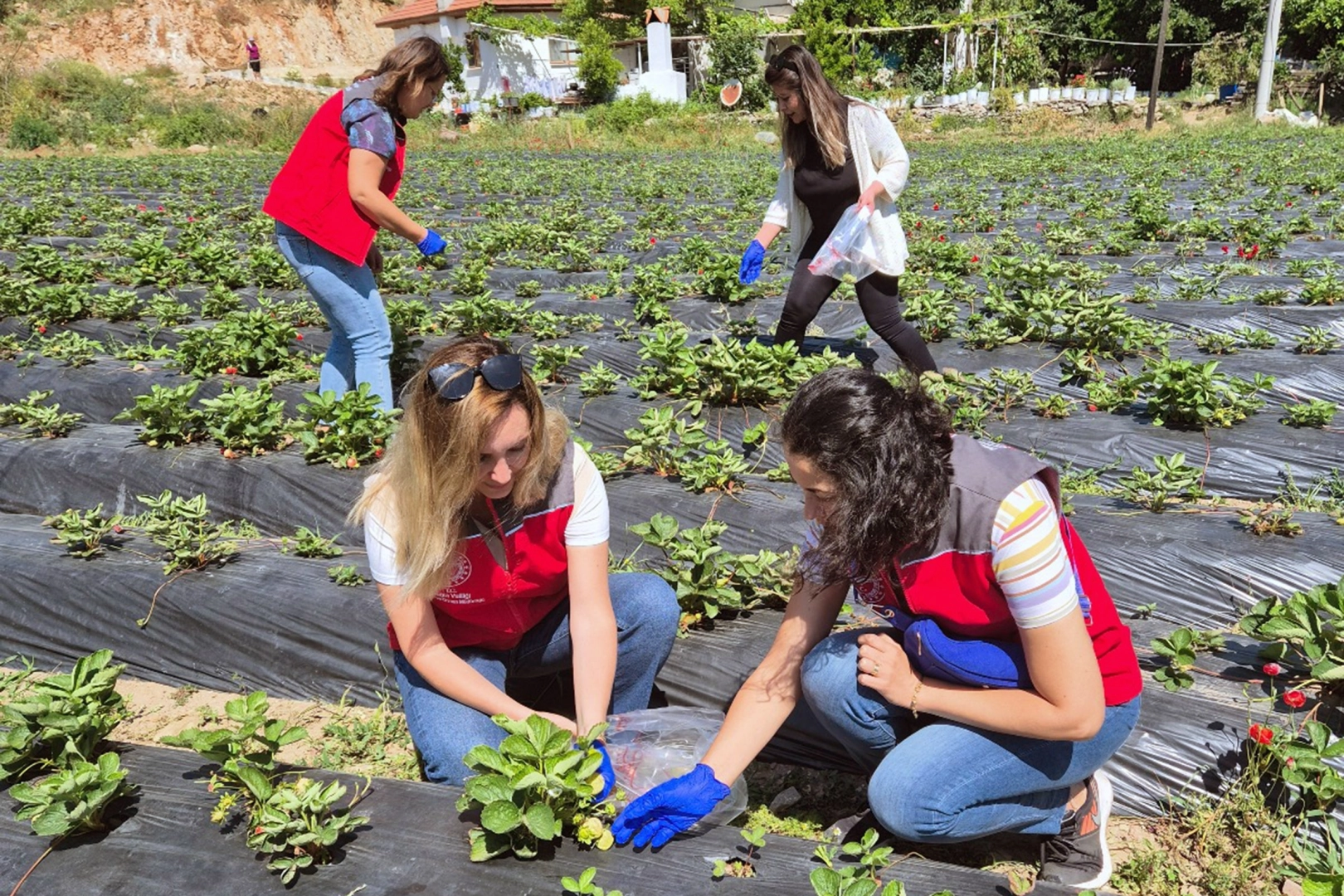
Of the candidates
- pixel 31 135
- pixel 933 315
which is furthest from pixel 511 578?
pixel 31 135

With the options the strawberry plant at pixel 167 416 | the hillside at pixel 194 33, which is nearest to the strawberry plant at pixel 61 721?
the strawberry plant at pixel 167 416

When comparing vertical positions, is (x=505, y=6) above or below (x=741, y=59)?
above

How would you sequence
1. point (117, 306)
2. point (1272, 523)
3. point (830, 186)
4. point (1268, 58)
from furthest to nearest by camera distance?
point (1268, 58), point (117, 306), point (830, 186), point (1272, 523)

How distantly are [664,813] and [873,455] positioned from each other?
30.5 inches

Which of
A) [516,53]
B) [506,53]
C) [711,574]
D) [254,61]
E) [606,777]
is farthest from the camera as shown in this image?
[254,61]

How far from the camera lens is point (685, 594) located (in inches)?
108

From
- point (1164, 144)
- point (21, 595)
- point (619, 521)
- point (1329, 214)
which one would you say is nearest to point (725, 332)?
point (619, 521)

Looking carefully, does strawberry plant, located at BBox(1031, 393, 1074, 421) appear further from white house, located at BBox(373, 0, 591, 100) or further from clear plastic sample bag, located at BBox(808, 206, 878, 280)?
white house, located at BBox(373, 0, 591, 100)

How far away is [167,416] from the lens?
3934 millimetres

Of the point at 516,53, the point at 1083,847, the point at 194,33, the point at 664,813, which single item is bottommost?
the point at 1083,847

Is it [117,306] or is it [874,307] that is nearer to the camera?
[874,307]

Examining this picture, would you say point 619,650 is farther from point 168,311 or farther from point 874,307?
point 168,311

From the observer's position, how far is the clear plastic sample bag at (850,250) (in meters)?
4.12

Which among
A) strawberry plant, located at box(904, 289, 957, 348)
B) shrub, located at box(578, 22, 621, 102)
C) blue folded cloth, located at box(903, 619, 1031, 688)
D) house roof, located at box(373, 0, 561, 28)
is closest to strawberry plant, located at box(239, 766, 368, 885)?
blue folded cloth, located at box(903, 619, 1031, 688)
